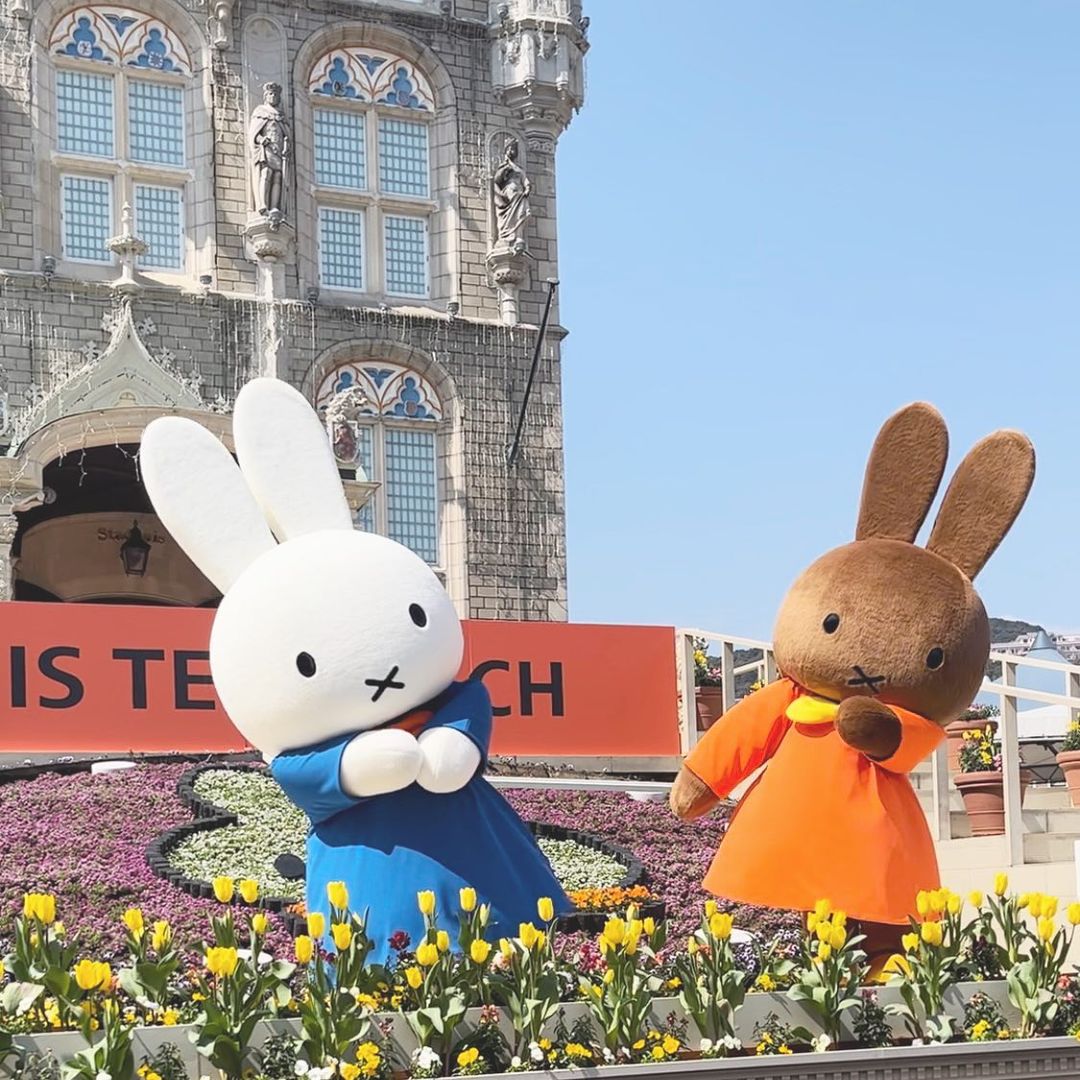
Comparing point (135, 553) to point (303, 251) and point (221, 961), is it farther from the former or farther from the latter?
point (221, 961)

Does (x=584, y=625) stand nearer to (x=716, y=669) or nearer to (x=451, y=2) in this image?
(x=716, y=669)

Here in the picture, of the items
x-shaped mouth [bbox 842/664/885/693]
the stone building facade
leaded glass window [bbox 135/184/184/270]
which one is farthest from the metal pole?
x-shaped mouth [bbox 842/664/885/693]

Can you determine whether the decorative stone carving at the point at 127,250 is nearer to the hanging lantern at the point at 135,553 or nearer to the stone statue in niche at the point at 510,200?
the hanging lantern at the point at 135,553

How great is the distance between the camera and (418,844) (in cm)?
878

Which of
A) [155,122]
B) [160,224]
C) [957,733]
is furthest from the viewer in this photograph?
[155,122]

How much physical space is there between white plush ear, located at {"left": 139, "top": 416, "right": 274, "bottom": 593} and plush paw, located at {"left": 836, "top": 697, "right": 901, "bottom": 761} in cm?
270

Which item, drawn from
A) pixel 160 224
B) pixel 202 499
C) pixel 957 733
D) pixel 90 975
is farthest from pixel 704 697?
pixel 90 975

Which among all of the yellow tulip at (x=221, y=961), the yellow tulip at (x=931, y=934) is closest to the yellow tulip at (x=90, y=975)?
the yellow tulip at (x=221, y=961)

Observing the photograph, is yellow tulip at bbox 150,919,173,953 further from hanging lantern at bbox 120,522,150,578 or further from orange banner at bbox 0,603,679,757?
hanging lantern at bbox 120,522,150,578

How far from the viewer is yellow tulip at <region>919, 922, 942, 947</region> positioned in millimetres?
7375

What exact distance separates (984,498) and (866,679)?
1.09 metres

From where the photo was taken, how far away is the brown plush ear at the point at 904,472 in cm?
976

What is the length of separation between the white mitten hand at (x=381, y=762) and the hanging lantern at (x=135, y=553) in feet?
52.9

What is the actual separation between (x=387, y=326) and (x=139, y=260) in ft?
9.47
